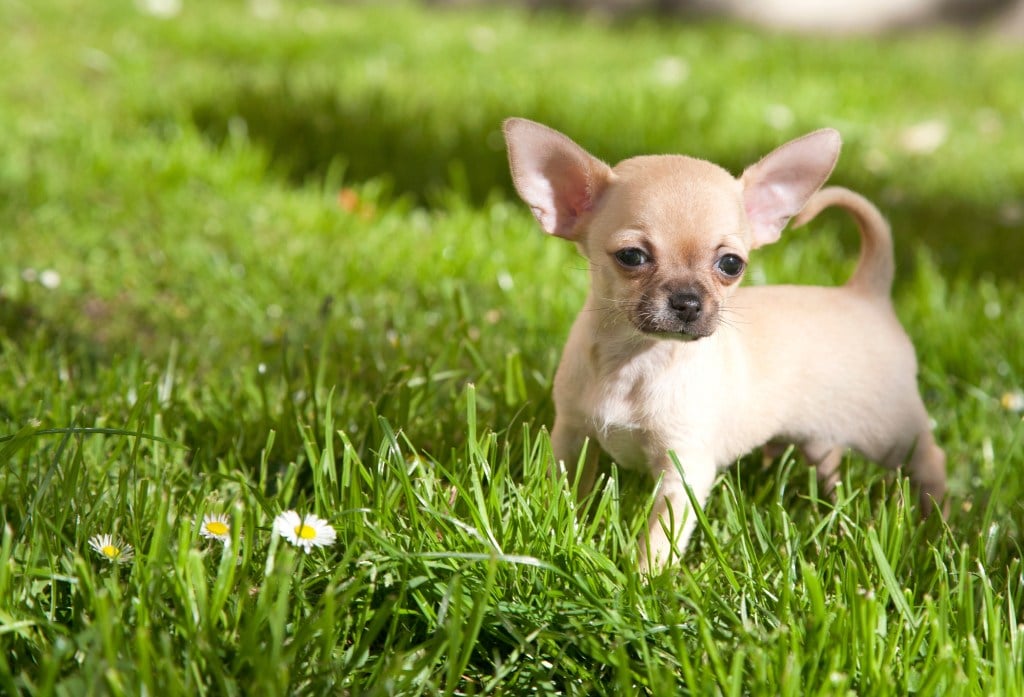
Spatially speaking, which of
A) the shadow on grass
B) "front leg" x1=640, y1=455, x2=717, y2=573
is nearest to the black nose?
"front leg" x1=640, y1=455, x2=717, y2=573

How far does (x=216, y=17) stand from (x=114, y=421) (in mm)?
4581

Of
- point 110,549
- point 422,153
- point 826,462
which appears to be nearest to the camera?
point 110,549

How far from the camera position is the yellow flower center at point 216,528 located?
6.30 feet

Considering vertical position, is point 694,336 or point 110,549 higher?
point 694,336

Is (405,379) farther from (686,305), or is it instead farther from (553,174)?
(686,305)

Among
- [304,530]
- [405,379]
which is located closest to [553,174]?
[405,379]

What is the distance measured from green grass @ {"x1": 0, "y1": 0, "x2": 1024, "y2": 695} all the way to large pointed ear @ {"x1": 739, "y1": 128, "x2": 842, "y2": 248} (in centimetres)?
53

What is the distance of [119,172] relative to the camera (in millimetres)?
4004

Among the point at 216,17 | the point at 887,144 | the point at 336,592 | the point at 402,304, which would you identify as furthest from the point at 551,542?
the point at 216,17

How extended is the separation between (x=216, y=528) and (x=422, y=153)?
115 inches

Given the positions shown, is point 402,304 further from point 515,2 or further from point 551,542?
point 515,2

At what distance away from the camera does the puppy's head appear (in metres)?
1.94

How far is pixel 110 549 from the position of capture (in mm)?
1827

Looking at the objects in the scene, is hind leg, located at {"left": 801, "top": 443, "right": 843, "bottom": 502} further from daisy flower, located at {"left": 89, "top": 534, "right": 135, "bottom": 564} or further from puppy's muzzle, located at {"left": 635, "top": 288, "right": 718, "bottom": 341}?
daisy flower, located at {"left": 89, "top": 534, "right": 135, "bottom": 564}
